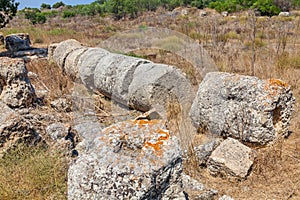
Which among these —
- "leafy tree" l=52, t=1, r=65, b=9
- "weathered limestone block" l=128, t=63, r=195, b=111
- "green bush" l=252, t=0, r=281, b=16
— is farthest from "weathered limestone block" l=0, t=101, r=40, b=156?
"leafy tree" l=52, t=1, r=65, b=9

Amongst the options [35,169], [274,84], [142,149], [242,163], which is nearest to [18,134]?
[35,169]

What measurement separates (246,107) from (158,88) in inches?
64.7

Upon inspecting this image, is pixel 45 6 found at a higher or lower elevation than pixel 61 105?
higher

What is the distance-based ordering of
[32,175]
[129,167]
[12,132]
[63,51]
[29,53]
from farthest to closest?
1. [29,53]
2. [63,51]
3. [12,132]
4. [32,175]
5. [129,167]

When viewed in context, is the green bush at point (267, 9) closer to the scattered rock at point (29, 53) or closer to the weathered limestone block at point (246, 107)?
the scattered rock at point (29, 53)

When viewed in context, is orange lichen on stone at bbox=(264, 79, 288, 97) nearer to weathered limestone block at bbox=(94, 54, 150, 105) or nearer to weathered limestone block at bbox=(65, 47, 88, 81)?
weathered limestone block at bbox=(94, 54, 150, 105)

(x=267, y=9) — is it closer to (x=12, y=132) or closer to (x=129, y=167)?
(x=12, y=132)

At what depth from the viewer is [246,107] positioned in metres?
3.68

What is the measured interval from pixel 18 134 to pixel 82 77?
350cm

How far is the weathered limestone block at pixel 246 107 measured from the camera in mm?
3588

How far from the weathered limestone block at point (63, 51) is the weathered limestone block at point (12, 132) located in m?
4.86

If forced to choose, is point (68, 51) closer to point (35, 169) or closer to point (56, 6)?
point (35, 169)

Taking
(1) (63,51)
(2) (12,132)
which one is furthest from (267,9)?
(2) (12,132)

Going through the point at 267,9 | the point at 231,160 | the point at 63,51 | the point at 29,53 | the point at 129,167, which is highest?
the point at 129,167
